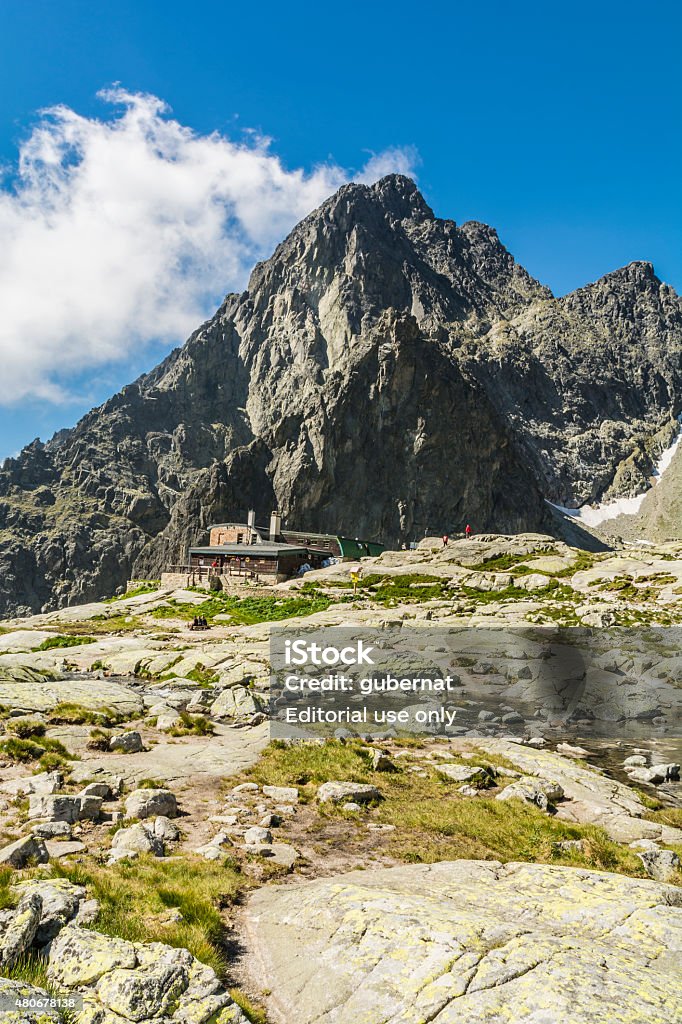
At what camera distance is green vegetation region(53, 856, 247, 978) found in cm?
646

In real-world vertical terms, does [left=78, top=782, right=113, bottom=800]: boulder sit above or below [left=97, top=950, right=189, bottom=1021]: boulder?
below

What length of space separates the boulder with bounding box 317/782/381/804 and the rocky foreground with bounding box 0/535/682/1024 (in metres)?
0.06

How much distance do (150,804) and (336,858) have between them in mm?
3815

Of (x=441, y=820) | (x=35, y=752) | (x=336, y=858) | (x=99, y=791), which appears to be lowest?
(x=441, y=820)

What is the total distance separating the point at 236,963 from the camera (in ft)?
21.8

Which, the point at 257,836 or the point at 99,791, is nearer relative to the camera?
the point at 257,836

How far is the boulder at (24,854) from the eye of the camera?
8.01 m

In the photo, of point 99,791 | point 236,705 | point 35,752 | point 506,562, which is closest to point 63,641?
point 236,705

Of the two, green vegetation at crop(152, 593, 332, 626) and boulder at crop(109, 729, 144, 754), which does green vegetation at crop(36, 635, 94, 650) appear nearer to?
green vegetation at crop(152, 593, 332, 626)

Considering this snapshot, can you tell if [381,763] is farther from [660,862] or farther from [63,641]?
[63,641]

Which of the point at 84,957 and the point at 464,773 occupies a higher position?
the point at 84,957

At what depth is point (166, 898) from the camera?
7426mm

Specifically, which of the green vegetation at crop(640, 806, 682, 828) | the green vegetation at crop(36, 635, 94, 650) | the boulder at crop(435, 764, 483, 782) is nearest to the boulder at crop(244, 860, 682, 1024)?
the green vegetation at crop(640, 806, 682, 828)

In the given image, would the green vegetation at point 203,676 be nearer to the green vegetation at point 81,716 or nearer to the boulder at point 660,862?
the green vegetation at point 81,716
